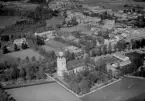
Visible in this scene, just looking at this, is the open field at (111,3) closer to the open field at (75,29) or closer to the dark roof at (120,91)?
the open field at (75,29)

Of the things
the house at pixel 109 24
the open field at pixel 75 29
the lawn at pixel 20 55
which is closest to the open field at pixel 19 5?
the open field at pixel 75 29

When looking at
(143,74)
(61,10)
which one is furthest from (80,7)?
(143,74)

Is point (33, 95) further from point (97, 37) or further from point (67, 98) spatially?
point (97, 37)

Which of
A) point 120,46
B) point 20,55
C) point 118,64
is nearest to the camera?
point 118,64

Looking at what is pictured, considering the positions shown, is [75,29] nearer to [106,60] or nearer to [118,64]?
[106,60]

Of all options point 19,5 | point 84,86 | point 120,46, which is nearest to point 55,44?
point 120,46

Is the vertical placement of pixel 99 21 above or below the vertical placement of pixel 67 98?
above

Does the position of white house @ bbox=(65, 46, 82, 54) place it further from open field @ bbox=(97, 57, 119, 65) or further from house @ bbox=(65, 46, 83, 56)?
open field @ bbox=(97, 57, 119, 65)
